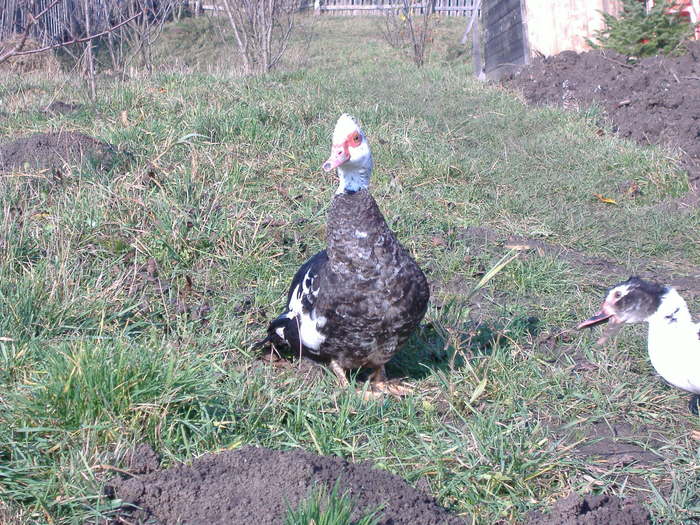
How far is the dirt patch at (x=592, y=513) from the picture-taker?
239cm

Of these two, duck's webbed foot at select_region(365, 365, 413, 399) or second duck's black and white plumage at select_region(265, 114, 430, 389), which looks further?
duck's webbed foot at select_region(365, 365, 413, 399)

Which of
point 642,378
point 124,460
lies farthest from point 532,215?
point 124,460

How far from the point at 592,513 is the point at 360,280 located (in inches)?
56.7

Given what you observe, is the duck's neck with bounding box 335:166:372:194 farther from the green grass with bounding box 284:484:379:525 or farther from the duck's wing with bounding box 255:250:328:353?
the green grass with bounding box 284:484:379:525

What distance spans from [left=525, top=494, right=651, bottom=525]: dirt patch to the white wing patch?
137 cm

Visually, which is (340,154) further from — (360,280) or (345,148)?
(360,280)

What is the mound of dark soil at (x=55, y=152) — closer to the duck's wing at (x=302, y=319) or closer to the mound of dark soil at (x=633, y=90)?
the duck's wing at (x=302, y=319)

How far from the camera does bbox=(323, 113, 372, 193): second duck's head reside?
3234mm

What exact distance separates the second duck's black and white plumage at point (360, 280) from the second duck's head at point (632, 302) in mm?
914

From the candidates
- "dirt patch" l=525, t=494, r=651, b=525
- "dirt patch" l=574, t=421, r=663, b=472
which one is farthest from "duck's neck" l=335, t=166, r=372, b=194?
"dirt patch" l=525, t=494, r=651, b=525

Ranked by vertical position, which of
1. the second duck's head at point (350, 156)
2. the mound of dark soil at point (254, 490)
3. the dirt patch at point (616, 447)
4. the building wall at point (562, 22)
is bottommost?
the dirt patch at point (616, 447)

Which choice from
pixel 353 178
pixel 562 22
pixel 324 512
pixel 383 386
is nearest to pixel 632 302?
pixel 383 386

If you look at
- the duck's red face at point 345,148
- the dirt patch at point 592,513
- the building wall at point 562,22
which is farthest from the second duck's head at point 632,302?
the building wall at point 562,22

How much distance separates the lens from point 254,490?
2365 millimetres
